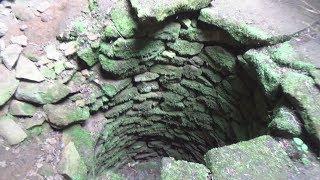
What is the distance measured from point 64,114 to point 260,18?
1850 millimetres

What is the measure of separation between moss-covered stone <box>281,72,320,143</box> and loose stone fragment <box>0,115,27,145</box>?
200cm

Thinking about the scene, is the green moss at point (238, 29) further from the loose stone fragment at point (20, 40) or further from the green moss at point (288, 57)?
the loose stone fragment at point (20, 40)

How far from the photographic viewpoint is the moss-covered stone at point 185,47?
10.0 feet

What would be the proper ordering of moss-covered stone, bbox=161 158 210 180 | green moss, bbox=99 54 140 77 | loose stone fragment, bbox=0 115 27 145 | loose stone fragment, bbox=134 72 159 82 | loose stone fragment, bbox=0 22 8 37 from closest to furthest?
moss-covered stone, bbox=161 158 210 180
loose stone fragment, bbox=0 115 27 145
loose stone fragment, bbox=0 22 8 37
green moss, bbox=99 54 140 77
loose stone fragment, bbox=134 72 159 82

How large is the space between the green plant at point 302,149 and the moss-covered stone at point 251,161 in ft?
0.32

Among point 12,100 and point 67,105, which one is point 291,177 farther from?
point 12,100

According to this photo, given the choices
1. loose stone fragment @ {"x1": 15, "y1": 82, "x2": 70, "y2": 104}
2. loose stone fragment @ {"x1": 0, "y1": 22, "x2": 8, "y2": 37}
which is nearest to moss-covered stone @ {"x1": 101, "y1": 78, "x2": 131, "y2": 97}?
loose stone fragment @ {"x1": 15, "y1": 82, "x2": 70, "y2": 104}

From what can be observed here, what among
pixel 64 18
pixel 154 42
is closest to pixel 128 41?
pixel 154 42

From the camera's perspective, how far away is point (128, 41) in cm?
280

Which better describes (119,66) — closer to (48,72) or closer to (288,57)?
(48,72)

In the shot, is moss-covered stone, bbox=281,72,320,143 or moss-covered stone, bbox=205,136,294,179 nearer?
moss-covered stone, bbox=205,136,294,179

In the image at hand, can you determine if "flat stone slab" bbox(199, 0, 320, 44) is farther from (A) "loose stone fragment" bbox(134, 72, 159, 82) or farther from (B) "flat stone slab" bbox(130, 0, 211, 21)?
(A) "loose stone fragment" bbox(134, 72, 159, 82)

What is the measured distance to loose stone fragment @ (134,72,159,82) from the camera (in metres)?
3.18

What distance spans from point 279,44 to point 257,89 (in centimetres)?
45
